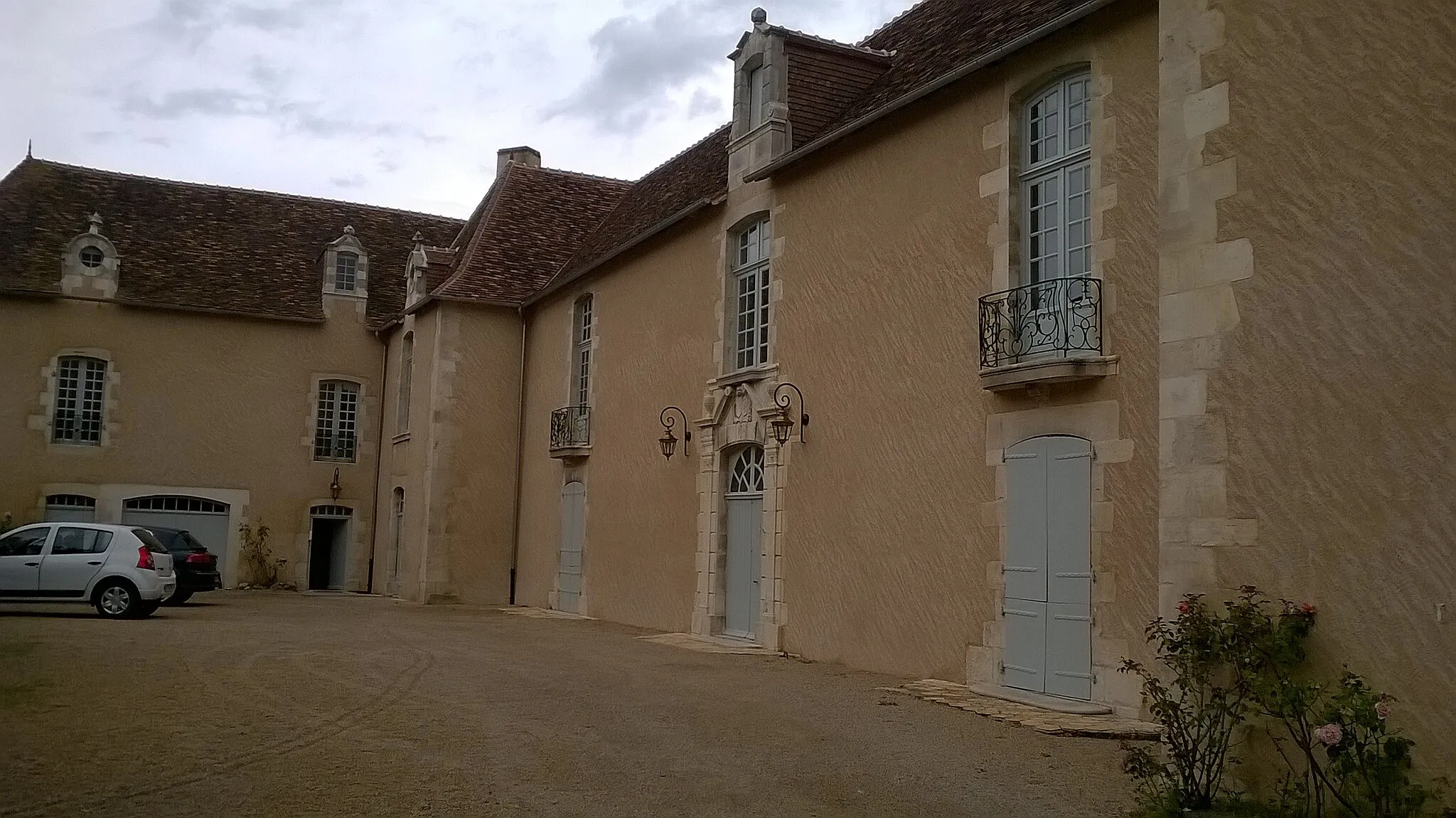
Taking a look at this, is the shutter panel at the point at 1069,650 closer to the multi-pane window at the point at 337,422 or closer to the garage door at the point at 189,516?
the garage door at the point at 189,516

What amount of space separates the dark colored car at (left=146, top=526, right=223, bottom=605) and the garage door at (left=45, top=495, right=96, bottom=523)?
18.8ft

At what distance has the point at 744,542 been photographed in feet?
44.4

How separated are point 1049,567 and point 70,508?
19.4 meters

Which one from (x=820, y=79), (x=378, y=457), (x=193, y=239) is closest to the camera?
(x=820, y=79)

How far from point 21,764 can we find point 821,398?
7.65 meters

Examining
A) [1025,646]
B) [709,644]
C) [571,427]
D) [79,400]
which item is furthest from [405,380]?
[1025,646]

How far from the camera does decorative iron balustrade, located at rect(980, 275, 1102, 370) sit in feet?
29.0

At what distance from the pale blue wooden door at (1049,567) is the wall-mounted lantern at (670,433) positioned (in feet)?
19.4

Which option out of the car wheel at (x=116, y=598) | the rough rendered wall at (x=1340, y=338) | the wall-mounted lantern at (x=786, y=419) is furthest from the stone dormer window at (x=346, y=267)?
the rough rendered wall at (x=1340, y=338)

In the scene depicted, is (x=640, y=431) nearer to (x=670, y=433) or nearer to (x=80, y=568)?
(x=670, y=433)

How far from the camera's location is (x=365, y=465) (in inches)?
970

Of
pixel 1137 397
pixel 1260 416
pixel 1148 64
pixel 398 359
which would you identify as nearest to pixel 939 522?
pixel 1137 397

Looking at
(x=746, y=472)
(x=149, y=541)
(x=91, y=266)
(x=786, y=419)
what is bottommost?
(x=149, y=541)

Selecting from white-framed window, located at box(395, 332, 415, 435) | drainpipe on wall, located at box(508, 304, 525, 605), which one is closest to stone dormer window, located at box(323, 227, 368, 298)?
white-framed window, located at box(395, 332, 415, 435)
